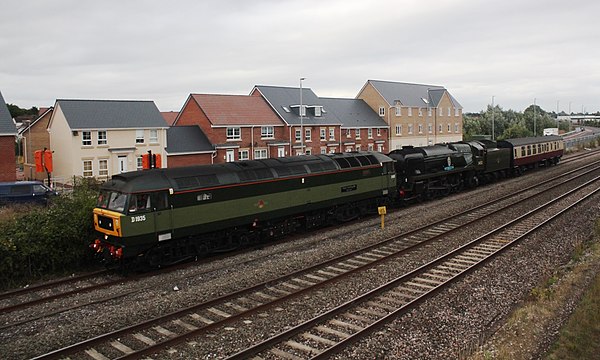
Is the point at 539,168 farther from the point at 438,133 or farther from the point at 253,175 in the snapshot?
the point at 253,175

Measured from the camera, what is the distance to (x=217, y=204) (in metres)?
17.7

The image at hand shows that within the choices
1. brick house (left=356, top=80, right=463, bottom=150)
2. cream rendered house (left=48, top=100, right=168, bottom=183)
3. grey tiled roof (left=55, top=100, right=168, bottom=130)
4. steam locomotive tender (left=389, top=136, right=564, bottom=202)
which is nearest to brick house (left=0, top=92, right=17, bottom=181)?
cream rendered house (left=48, top=100, right=168, bottom=183)

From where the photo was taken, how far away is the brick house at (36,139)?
46062 mm

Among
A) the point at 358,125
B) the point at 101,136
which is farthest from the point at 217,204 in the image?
the point at 358,125

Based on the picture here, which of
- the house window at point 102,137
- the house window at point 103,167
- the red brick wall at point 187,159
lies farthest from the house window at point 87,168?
the red brick wall at point 187,159

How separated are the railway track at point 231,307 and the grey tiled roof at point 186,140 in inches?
1167

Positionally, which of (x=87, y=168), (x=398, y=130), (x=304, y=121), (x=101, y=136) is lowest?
(x=87, y=168)

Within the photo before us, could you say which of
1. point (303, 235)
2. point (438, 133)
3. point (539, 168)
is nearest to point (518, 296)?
point (303, 235)

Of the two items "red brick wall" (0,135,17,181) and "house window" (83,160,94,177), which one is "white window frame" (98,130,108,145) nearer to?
"house window" (83,160,94,177)

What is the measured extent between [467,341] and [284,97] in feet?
159

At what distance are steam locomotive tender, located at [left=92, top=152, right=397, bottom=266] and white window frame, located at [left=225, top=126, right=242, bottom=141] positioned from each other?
25.7 meters

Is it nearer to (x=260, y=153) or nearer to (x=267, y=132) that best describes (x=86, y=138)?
(x=260, y=153)

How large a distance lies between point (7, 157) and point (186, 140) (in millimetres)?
15274

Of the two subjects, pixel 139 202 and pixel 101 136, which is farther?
pixel 101 136
